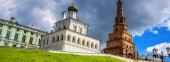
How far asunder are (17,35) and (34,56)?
29.9 m

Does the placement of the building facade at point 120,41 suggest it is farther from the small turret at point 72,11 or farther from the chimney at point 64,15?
the chimney at point 64,15

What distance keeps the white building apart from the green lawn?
11273mm

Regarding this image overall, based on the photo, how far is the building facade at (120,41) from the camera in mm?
83156

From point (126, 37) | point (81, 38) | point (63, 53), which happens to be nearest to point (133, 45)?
point (126, 37)

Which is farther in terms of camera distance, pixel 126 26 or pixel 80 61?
pixel 126 26

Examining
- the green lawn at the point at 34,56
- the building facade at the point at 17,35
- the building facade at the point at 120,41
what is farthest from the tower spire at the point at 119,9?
the green lawn at the point at 34,56

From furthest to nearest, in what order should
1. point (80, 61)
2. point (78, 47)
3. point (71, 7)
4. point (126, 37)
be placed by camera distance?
point (126, 37), point (71, 7), point (78, 47), point (80, 61)

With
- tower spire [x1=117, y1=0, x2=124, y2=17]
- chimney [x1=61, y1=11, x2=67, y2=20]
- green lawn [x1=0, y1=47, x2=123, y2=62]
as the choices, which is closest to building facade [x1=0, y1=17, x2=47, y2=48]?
chimney [x1=61, y1=11, x2=67, y2=20]

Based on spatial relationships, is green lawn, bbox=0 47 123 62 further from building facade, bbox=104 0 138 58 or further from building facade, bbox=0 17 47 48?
building facade, bbox=104 0 138 58

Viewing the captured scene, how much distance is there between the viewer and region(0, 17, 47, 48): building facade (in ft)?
227

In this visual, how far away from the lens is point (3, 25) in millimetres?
69312

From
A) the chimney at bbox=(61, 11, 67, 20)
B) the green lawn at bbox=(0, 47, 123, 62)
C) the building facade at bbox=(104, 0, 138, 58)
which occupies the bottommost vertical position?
the green lawn at bbox=(0, 47, 123, 62)

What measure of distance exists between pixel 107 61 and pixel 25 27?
109ft

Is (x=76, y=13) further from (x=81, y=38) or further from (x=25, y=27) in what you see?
(x=25, y=27)
